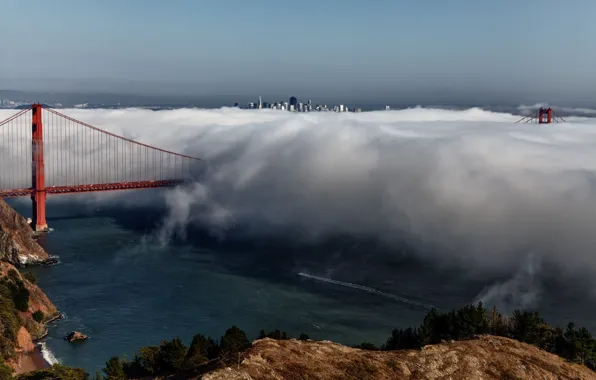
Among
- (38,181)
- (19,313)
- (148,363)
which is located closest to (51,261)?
(38,181)

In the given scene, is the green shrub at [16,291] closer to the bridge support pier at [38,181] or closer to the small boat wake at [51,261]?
the small boat wake at [51,261]

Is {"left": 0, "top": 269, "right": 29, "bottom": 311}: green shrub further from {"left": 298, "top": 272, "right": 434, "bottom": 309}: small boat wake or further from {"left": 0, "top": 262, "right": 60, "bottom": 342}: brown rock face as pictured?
{"left": 298, "top": 272, "right": 434, "bottom": 309}: small boat wake

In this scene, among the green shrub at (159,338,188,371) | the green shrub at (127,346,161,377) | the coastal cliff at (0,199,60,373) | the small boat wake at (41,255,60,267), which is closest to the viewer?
the green shrub at (159,338,188,371)

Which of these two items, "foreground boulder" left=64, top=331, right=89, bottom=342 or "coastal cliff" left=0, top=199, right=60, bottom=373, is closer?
"coastal cliff" left=0, top=199, right=60, bottom=373

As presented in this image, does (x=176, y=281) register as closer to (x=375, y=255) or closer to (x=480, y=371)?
(x=375, y=255)

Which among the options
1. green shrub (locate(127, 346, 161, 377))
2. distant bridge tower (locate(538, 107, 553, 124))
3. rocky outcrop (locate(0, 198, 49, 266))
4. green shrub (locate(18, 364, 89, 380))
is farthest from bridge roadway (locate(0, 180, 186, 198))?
distant bridge tower (locate(538, 107, 553, 124))

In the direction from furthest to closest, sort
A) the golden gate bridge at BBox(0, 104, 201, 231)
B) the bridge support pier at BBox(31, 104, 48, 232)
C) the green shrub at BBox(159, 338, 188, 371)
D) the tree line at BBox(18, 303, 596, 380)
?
the golden gate bridge at BBox(0, 104, 201, 231), the bridge support pier at BBox(31, 104, 48, 232), the green shrub at BBox(159, 338, 188, 371), the tree line at BBox(18, 303, 596, 380)
